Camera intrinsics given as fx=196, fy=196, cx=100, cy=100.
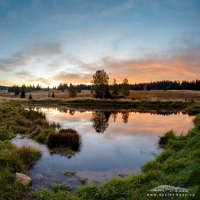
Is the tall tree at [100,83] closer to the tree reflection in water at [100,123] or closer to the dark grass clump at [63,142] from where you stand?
the tree reflection in water at [100,123]

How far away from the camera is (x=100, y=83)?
6175 cm

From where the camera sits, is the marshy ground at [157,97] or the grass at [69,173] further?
the marshy ground at [157,97]

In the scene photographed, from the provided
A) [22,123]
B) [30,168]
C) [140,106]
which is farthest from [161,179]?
[140,106]

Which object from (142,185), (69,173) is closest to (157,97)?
(69,173)

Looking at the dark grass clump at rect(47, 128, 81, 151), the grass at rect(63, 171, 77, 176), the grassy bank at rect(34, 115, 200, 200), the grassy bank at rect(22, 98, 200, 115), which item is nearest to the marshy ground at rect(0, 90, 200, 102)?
the grassy bank at rect(22, 98, 200, 115)

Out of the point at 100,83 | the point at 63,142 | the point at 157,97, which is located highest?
the point at 100,83

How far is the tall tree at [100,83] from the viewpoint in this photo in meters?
61.5

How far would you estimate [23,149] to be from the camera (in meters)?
9.77

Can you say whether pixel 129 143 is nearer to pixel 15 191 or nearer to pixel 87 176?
pixel 87 176

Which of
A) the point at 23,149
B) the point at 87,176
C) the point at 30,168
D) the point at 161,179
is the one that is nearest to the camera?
the point at 161,179

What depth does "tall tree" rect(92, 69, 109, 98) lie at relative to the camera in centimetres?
6153

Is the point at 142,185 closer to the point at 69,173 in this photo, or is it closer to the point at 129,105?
the point at 69,173

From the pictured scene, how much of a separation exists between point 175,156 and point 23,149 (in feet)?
23.9

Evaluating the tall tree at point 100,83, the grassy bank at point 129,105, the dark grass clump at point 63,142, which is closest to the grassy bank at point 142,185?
the dark grass clump at point 63,142
